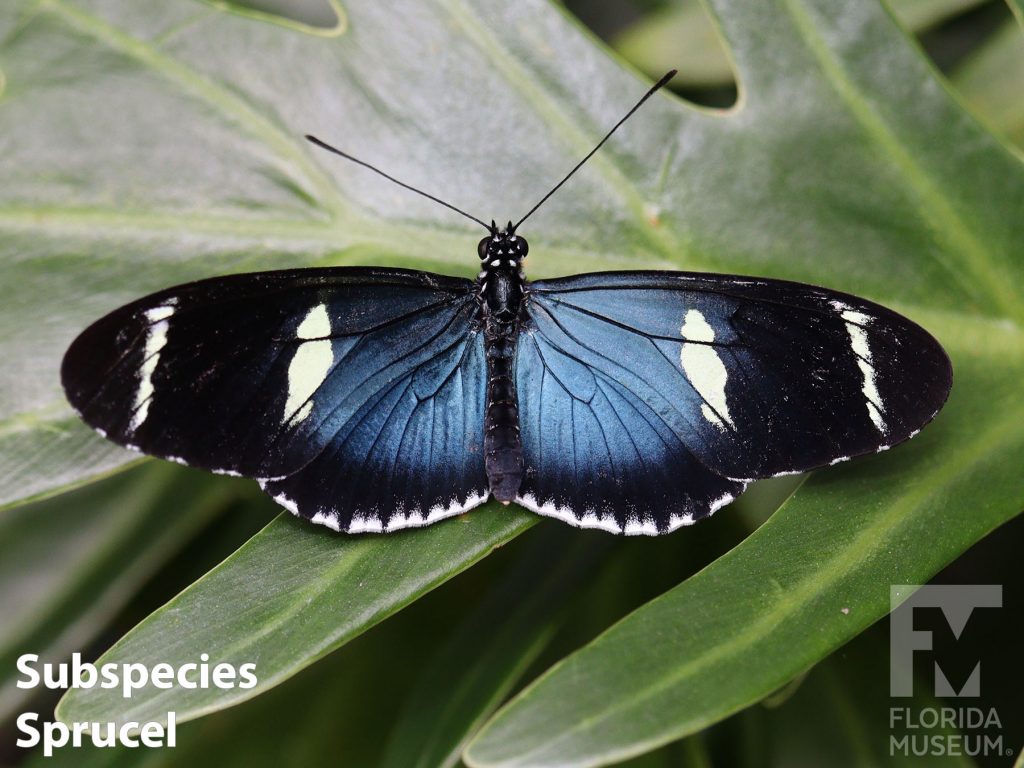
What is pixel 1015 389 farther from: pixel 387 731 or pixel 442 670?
pixel 387 731

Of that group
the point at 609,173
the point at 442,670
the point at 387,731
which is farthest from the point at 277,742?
the point at 609,173

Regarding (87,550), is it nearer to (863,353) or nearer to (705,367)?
(705,367)

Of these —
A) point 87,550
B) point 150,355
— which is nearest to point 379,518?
point 150,355

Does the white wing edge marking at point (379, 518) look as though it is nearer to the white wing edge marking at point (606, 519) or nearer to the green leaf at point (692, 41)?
the white wing edge marking at point (606, 519)

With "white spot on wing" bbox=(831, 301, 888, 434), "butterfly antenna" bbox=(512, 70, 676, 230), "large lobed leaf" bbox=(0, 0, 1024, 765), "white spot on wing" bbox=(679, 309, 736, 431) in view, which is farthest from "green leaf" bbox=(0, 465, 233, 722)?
"white spot on wing" bbox=(831, 301, 888, 434)

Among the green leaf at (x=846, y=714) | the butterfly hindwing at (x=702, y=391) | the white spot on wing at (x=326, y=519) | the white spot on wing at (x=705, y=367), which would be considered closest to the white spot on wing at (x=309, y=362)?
the white spot on wing at (x=326, y=519)
